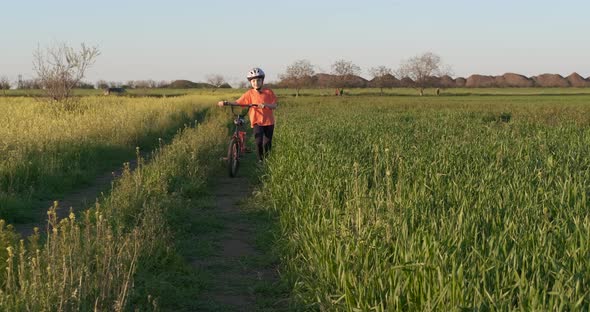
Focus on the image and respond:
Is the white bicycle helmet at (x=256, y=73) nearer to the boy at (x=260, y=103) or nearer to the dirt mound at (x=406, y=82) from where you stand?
the boy at (x=260, y=103)

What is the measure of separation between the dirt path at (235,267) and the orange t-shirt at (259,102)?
270 centimetres

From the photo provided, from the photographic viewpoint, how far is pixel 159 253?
219 inches

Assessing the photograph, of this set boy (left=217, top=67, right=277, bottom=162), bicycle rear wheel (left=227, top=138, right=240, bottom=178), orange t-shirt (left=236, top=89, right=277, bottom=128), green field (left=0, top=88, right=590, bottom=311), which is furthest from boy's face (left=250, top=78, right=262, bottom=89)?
green field (left=0, top=88, right=590, bottom=311)

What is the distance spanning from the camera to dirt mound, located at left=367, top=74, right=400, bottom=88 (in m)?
135

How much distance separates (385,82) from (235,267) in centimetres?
13454

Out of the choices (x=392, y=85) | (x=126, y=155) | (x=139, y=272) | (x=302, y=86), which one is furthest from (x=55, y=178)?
(x=392, y=85)

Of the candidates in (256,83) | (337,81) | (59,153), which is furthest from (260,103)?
(337,81)

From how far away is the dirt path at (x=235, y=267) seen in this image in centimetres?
490

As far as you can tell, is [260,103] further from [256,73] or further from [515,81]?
[515,81]

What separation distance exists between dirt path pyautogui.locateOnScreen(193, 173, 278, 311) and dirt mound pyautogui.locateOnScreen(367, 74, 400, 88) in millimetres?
129080

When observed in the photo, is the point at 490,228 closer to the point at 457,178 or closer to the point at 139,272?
the point at 457,178

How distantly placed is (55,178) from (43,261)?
6168mm

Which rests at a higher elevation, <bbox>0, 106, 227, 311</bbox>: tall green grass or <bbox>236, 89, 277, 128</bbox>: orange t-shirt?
<bbox>236, 89, 277, 128</bbox>: orange t-shirt

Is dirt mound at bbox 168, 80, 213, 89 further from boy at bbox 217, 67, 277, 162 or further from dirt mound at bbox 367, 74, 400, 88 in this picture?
boy at bbox 217, 67, 277, 162
